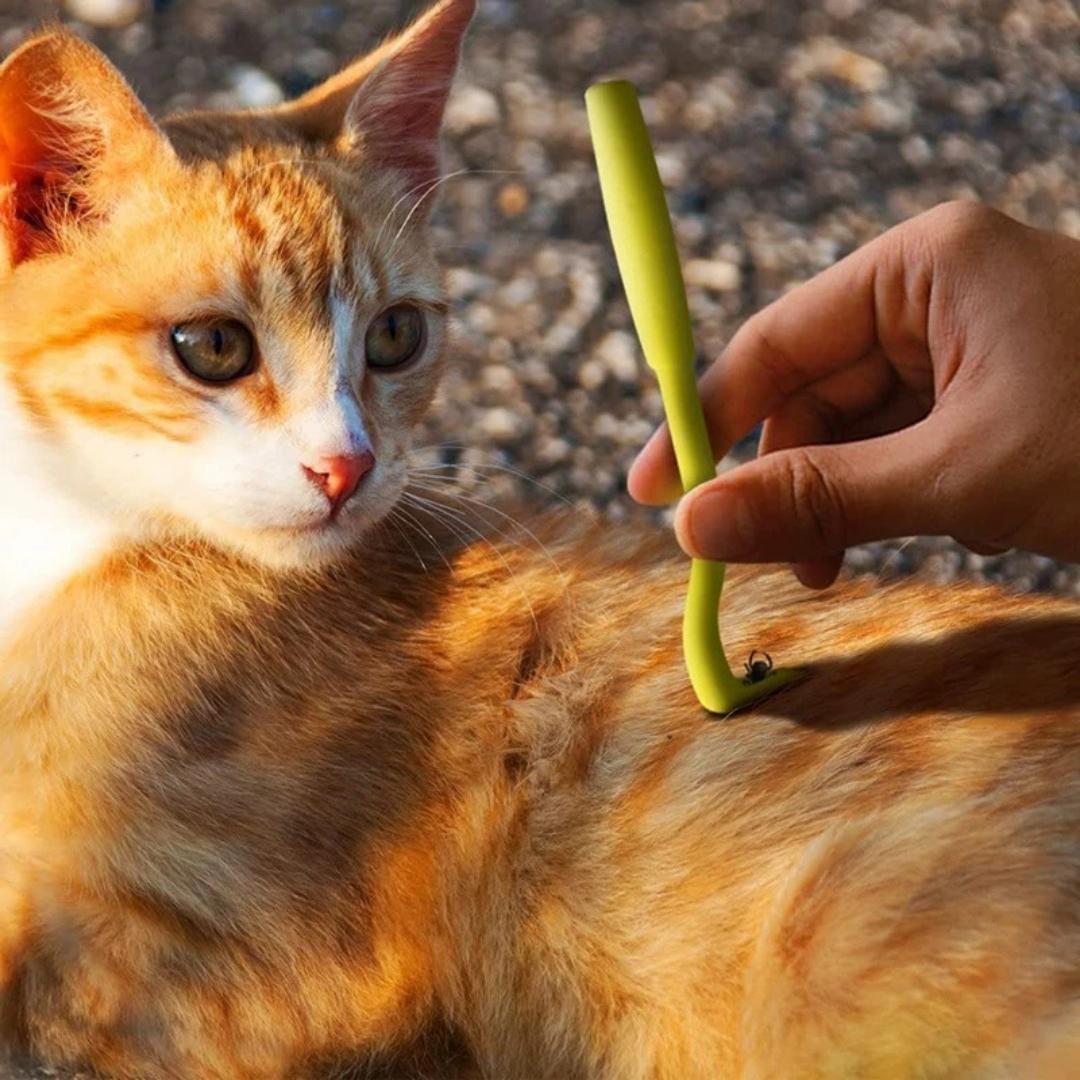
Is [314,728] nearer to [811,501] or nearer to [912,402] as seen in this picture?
[811,501]

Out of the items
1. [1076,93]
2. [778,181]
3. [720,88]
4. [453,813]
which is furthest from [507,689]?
[1076,93]

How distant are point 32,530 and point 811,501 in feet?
3.31

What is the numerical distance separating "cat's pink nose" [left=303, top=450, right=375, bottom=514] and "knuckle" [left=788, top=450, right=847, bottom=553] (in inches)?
20.3

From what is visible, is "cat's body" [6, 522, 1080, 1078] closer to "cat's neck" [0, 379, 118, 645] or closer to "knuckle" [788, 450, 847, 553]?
"cat's neck" [0, 379, 118, 645]

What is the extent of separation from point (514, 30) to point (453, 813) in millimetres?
2919

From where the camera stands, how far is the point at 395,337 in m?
2.26

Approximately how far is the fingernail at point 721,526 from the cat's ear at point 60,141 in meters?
0.85

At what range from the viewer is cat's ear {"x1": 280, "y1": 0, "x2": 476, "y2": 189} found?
230cm

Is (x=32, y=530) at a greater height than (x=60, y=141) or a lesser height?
lesser

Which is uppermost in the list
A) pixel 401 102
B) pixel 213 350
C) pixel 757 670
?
pixel 401 102

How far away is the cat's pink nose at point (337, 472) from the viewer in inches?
77.2

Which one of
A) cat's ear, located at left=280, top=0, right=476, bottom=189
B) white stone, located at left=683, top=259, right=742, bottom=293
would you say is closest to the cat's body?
cat's ear, located at left=280, top=0, right=476, bottom=189

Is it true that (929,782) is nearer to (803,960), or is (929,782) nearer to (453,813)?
(803,960)

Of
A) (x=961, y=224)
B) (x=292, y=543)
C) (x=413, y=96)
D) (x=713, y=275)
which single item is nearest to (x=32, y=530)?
(x=292, y=543)
